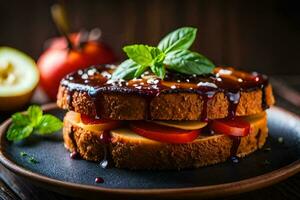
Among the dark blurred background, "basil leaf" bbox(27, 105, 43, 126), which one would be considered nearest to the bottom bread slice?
"basil leaf" bbox(27, 105, 43, 126)

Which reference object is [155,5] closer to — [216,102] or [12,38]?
[12,38]

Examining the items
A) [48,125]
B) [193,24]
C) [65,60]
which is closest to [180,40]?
[48,125]

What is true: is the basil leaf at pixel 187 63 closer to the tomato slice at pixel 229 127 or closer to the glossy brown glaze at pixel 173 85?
the glossy brown glaze at pixel 173 85

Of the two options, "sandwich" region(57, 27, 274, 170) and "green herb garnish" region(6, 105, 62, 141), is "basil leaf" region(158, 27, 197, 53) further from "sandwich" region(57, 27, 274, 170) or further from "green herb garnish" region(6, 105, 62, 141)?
"green herb garnish" region(6, 105, 62, 141)

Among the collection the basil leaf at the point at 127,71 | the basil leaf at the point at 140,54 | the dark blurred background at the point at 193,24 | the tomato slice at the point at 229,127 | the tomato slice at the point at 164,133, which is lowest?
the dark blurred background at the point at 193,24

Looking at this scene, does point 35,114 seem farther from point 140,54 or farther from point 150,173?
point 150,173

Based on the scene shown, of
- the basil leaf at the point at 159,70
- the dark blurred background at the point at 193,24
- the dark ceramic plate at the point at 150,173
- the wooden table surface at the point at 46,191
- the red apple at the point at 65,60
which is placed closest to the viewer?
the dark ceramic plate at the point at 150,173

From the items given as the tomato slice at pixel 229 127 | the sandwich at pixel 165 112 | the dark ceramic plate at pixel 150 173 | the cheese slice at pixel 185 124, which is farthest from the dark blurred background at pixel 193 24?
the cheese slice at pixel 185 124

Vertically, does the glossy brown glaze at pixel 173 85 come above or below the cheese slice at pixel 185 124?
above

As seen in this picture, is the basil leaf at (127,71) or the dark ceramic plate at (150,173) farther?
the basil leaf at (127,71)
